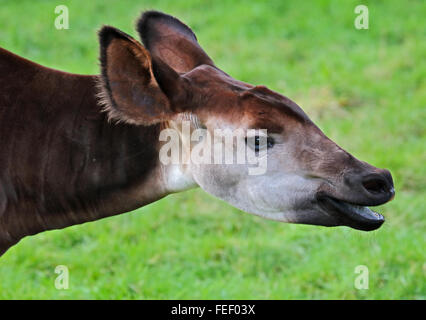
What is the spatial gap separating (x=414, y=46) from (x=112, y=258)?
4.37 meters

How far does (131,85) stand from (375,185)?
2.76ft

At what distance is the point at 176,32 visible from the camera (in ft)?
10.3

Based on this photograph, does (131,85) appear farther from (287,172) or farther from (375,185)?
(375,185)

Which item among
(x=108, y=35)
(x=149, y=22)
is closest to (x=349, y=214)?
(x=108, y=35)

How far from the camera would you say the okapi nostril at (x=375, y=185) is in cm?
252

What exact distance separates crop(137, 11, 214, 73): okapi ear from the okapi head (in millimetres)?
354

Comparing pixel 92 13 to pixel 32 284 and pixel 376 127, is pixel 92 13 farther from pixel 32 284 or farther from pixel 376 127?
pixel 32 284

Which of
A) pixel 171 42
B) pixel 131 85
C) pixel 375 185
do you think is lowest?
pixel 375 185

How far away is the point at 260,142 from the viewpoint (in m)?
2.60

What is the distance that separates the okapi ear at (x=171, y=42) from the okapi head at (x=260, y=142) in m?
0.35

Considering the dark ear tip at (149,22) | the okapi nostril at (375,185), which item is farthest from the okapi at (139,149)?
the dark ear tip at (149,22)

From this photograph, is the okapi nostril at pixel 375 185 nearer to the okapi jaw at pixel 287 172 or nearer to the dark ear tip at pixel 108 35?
Answer: the okapi jaw at pixel 287 172
